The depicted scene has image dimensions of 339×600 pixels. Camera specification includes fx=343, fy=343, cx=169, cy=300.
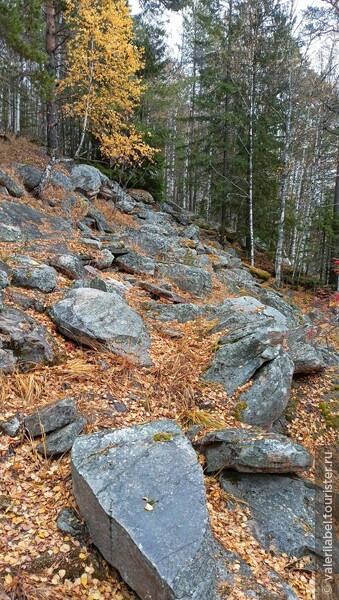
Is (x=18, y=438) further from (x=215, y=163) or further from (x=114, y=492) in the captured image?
(x=215, y=163)

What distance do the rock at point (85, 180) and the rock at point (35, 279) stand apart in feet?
24.9

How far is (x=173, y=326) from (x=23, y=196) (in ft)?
23.1

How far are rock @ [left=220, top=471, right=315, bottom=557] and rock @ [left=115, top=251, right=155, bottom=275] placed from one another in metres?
5.96

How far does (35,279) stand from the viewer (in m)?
5.91

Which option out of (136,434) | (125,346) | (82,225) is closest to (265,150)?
(82,225)

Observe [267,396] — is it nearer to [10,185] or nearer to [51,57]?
[10,185]

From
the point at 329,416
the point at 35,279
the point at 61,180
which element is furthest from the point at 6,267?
the point at 61,180

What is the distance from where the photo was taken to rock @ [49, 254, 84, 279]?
274 inches

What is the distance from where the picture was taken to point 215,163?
55.2 ft

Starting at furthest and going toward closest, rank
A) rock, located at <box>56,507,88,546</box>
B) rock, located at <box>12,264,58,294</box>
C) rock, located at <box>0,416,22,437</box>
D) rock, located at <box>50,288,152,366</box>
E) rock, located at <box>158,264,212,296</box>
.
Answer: rock, located at <box>158,264,212,296</box>
rock, located at <box>12,264,58,294</box>
rock, located at <box>50,288,152,366</box>
rock, located at <box>0,416,22,437</box>
rock, located at <box>56,507,88,546</box>

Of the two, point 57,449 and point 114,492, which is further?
point 57,449

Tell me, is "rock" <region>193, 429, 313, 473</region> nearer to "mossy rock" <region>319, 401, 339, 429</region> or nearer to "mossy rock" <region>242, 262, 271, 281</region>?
"mossy rock" <region>319, 401, 339, 429</region>

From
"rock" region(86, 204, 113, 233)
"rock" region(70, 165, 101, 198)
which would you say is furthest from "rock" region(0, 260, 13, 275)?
"rock" region(70, 165, 101, 198)

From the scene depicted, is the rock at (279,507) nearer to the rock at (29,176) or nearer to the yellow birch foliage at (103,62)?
the rock at (29,176)
